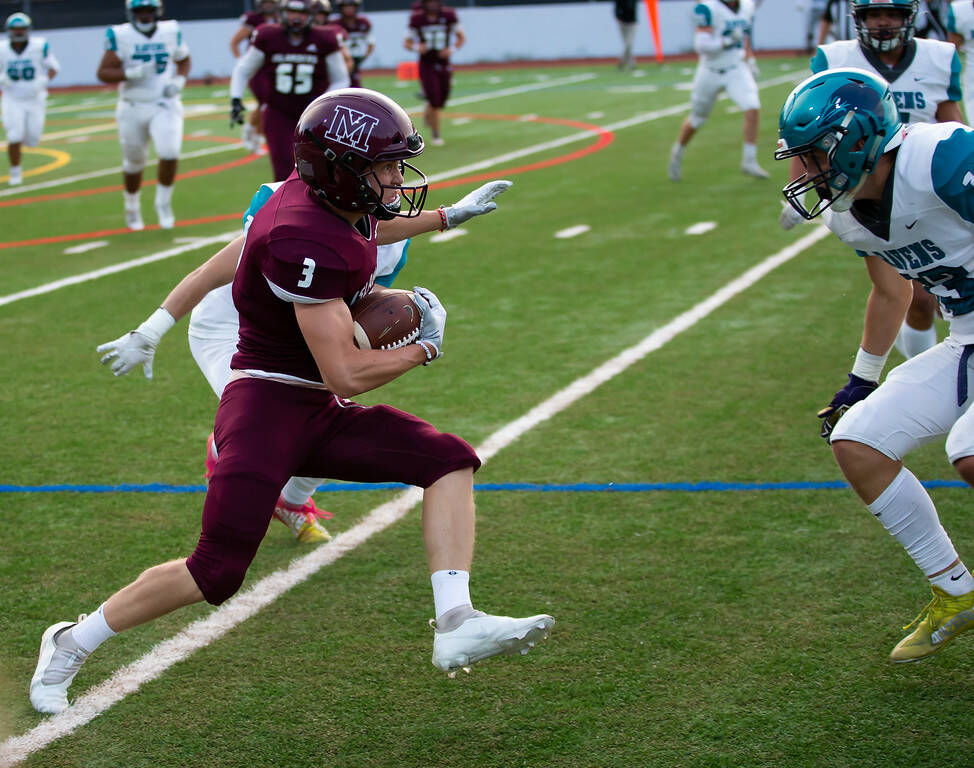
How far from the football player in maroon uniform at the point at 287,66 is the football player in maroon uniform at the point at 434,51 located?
5827mm

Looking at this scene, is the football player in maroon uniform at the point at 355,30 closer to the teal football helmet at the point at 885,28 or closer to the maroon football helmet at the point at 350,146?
the teal football helmet at the point at 885,28

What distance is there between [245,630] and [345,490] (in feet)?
4.16

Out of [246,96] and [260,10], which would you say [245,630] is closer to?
[260,10]

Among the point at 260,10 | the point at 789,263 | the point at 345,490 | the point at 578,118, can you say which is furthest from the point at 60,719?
the point at 578,118

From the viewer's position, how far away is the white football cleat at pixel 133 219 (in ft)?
37.0

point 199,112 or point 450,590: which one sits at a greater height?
point 450,590

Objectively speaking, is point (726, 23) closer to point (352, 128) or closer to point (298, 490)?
point (298, 490)

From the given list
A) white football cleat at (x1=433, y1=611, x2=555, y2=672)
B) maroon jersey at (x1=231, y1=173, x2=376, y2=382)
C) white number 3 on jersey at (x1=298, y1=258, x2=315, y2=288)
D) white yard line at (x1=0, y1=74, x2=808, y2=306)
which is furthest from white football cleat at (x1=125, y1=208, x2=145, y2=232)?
white football cleat at (x1=433, y1=611, x2=555, y2=672)

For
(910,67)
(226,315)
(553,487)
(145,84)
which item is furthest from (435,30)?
Answer: (226,315)

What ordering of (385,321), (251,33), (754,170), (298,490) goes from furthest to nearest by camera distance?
1. (251,33)
2. (754,170)
3. (298,490)
4. (385,321)

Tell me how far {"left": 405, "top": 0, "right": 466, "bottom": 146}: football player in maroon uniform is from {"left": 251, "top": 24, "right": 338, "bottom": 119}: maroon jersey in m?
5.88

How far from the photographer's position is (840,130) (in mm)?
3438

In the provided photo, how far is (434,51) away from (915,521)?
14.3 m

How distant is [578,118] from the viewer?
18.8 metres
